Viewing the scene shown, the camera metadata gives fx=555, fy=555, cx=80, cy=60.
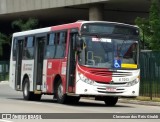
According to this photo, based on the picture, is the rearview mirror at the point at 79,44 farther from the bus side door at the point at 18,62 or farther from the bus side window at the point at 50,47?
the bus side door at the point at 18,62

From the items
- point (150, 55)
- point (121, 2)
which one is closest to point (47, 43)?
point (150, 55)

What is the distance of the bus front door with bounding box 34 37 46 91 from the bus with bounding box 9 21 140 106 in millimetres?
876

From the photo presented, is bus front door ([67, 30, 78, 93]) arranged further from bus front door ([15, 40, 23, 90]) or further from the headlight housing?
bus front door ([15, 40, 23, 90])

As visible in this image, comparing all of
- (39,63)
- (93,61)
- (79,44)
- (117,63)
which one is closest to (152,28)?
(39,63)

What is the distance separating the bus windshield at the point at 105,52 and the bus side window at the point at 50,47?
2.58 m

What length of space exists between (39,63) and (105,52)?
4.68 m

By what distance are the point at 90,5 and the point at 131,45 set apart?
28.9 metres

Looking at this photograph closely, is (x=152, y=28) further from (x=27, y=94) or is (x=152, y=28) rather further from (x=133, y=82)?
(x=133, y=82)

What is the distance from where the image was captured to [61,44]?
23.5m

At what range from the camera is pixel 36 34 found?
85.8ft

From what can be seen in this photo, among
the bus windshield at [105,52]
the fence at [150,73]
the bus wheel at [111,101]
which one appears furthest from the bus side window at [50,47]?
the fence at [150,73]

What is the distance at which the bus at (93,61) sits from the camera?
22031 mm

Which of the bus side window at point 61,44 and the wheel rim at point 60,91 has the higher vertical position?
the bus side window at point 61,44

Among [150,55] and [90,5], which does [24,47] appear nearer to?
[150,55]
